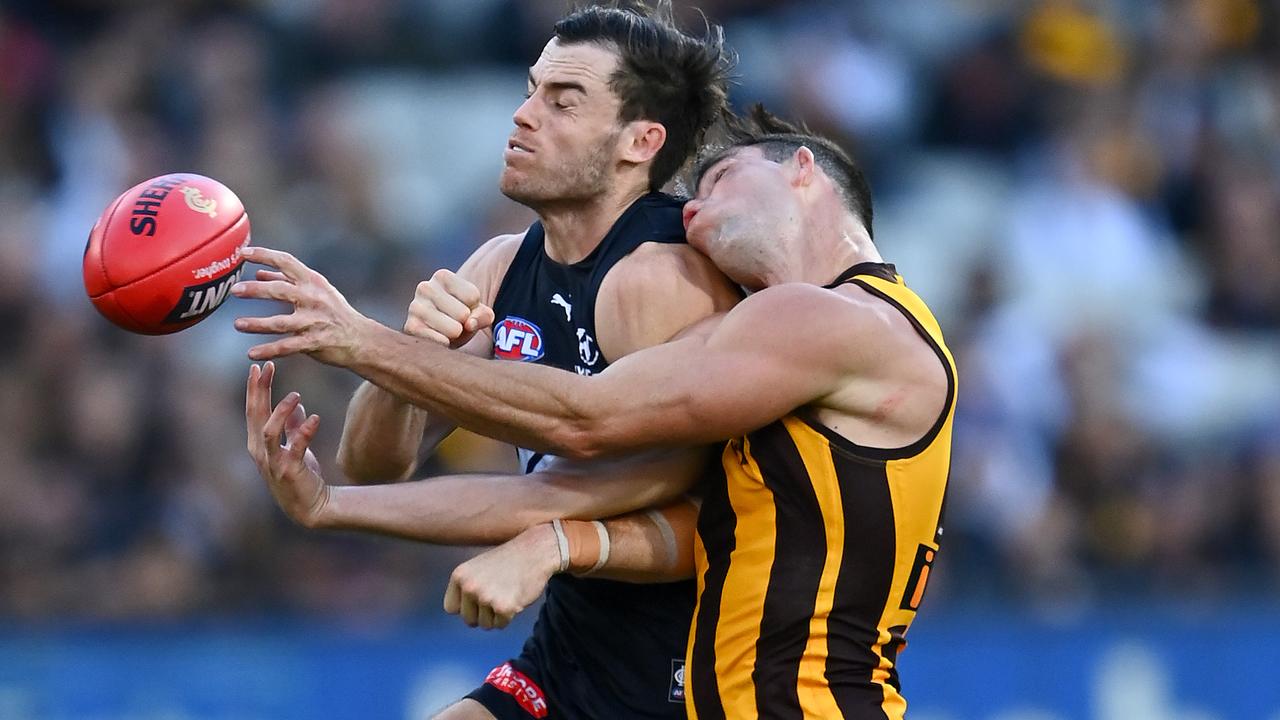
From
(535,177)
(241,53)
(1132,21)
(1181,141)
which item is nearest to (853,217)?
(535,177)

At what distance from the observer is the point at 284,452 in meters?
5.02

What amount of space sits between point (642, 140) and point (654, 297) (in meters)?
0.64

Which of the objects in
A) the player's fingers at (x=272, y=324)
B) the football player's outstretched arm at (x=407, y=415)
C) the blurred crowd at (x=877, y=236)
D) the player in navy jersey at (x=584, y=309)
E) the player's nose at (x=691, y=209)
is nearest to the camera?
the player's fingers at (x=272, y=324)

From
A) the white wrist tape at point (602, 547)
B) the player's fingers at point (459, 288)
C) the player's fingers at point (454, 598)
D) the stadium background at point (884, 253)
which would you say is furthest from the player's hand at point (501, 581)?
the stadium background at point (884, 253)

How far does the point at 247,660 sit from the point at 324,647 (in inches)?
13.8

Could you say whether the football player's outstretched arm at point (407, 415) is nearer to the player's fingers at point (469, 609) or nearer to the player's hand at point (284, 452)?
the player's hand at point (284, 452)

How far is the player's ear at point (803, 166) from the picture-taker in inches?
208

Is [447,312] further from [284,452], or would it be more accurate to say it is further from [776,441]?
[776,441]

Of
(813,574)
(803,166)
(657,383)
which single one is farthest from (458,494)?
(803,166)

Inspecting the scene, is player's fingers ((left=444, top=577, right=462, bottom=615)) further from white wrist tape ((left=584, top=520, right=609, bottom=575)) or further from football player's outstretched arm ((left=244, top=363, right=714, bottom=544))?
white wrist tape ((left=584, top=520, right=609, bottom=575))

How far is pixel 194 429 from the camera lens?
937 cm

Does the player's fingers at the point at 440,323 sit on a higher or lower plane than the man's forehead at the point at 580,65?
lower

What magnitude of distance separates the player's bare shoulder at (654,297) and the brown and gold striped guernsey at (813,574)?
41cm

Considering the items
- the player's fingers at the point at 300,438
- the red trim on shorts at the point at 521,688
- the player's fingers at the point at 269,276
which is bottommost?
the red trim on shorts at the point at 521,688
